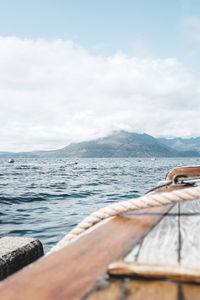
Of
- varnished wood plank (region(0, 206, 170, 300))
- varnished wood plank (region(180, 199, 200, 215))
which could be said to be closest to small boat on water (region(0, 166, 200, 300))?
varnished wood plank (region(0, 206, 170, 300))

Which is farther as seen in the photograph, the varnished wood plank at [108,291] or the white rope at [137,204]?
the white rope at [137,204]

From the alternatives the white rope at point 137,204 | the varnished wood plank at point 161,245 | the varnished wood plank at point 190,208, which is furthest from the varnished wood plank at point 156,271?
the varnished wood plank at point 190,208

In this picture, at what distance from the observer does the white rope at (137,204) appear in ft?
5.62

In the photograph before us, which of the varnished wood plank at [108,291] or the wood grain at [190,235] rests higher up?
the wood grain at [190,235]

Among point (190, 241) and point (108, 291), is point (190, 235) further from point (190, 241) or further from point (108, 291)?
point (108, 291)

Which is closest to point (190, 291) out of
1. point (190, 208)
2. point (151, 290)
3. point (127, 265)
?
point (151, 290)

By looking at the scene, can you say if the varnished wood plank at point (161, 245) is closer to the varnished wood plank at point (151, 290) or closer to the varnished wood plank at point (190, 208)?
the varnished wood plank at point (151, 290)

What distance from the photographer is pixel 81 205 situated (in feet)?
29.9

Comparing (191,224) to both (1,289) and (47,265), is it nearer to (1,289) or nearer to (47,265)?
(47,265)

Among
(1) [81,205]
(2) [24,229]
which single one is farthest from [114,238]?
(1) [81,205]

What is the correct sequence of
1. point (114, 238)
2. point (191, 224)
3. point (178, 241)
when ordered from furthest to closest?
point (191, 224), point (114, 238), point (178, 241)

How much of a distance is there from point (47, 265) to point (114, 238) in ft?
1.42

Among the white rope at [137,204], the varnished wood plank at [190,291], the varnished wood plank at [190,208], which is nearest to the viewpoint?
the varnished wood plank at [190,291]

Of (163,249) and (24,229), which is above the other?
(163,249)
